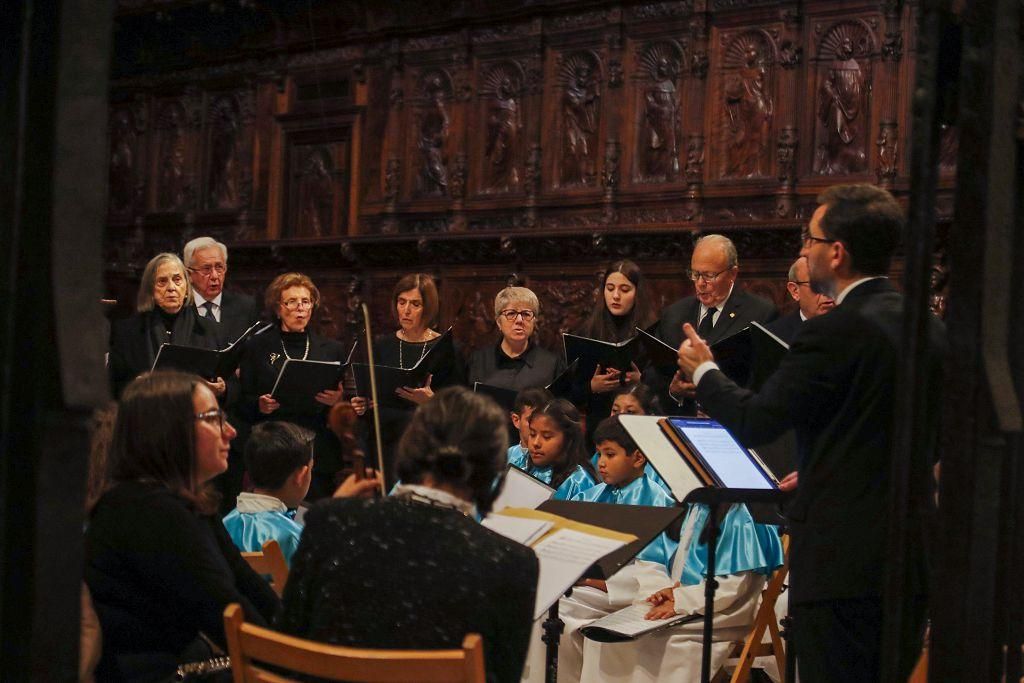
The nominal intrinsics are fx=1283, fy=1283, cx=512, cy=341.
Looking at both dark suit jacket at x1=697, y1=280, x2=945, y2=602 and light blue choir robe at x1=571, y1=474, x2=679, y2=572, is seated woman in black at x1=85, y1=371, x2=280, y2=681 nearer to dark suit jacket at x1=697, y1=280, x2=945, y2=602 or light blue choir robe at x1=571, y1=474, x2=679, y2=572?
dark suit jacket at x1=697, y1=280, x2=945, y2=602

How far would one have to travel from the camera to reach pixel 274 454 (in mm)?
4297

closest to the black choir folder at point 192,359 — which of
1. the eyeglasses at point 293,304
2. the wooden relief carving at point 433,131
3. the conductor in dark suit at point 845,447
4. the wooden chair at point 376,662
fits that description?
the eyeglasses at point 293,304

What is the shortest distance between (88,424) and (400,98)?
9.03m

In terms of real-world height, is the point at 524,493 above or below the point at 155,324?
below

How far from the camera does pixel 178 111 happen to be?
12.0 meters

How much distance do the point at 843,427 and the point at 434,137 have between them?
25.7 ft

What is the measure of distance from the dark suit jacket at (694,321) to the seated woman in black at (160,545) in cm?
332

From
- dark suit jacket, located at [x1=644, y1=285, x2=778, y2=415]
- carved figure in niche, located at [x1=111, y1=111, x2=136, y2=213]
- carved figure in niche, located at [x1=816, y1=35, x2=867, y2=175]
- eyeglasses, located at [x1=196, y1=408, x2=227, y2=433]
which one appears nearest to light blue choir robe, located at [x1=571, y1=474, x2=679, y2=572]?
dark suit jacket, located at [x1=644, y1=285, x2=778, y2=415]

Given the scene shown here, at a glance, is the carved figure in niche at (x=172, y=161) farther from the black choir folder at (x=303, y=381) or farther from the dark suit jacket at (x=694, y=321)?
the dark suit jacket at (x=694, y=321)

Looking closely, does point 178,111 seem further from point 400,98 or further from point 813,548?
point 813,548

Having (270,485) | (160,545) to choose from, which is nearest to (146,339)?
(270,485)

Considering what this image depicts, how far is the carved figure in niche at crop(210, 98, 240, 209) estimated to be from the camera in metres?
11.6

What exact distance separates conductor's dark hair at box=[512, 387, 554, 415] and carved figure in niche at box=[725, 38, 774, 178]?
135 inches

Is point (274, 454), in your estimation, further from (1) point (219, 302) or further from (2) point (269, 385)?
(1) point (219, 302)
